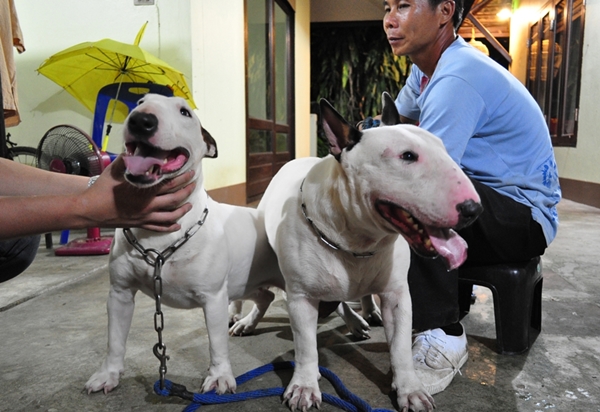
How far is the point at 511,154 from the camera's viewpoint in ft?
5.37

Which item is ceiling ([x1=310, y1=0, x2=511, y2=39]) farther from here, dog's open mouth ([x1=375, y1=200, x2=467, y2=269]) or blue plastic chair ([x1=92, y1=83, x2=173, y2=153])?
dog's open mouth ([x1=375, y1=200, x2=467, y2=269])

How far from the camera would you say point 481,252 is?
1.61 m

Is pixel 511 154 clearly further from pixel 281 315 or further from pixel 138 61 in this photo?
pixel 138 61

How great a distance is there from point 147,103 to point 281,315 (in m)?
1.20

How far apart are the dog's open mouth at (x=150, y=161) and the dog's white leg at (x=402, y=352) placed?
65 centimetres

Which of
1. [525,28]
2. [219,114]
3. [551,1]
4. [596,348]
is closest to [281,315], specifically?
[596,348]

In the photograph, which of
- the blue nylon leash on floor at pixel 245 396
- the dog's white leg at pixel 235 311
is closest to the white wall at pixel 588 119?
the dog's white leg at pixel 235 311

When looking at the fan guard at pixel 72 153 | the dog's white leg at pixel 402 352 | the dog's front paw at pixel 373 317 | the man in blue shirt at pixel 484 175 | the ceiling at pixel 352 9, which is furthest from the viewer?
the ceiling at pixel 352 9

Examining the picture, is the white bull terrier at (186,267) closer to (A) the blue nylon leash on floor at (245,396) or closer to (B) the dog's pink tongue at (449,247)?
(A) the blue nylon leash on floor at (245,396)

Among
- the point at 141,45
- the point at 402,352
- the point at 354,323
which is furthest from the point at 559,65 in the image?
the point at 402,352

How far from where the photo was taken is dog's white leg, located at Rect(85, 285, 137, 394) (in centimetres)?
135

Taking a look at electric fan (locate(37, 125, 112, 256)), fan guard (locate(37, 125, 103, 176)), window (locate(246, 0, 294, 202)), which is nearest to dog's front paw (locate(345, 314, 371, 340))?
electric fan (locate(37, 125, 112, 256))

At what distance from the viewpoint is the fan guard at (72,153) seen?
3090mm

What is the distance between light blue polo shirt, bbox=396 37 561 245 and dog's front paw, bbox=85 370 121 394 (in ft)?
3.89
